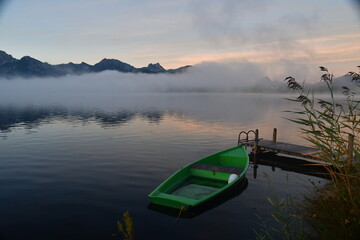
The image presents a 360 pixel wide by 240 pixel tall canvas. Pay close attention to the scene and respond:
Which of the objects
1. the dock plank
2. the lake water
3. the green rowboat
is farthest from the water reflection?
the green rowboat

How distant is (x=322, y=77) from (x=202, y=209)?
30.0 ft

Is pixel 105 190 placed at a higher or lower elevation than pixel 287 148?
lower

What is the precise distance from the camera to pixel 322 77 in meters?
7.13

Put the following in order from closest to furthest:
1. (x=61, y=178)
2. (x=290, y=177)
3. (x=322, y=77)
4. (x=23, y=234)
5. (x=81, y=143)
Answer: (x=322, y=77) < (x=23, y=234) < (x=61, y=178) < (x=290, y=177) < (x=81, y=143)

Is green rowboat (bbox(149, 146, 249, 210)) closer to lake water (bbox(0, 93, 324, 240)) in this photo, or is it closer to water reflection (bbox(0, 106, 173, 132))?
lake water (bbox(0, 93, 324, 240))

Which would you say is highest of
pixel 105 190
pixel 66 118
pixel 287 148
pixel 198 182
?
A: pixel 287 148

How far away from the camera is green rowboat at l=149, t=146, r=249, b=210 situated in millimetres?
12719

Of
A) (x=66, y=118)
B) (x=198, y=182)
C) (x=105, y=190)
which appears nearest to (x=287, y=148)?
(x=198, y=182)

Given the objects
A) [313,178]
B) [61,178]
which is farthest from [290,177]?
[61,178]

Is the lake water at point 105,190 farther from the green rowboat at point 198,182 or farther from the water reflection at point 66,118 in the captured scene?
the water reflection at point 66,118

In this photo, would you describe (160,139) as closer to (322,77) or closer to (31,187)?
(31,187)

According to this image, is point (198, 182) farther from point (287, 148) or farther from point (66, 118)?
point (66, 118)

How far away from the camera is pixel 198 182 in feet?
53.2

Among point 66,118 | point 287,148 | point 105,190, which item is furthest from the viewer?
point 66,118
